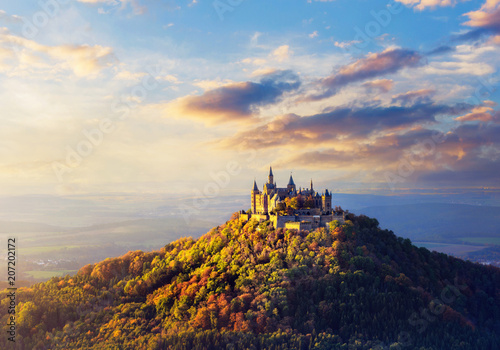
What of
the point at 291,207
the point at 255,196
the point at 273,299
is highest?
the point at 255,196

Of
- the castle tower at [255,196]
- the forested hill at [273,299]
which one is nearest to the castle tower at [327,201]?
the forested hill at [273,299]

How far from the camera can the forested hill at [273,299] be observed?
73250 mm

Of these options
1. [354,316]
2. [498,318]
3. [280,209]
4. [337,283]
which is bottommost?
[498,318]

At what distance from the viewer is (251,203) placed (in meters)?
112

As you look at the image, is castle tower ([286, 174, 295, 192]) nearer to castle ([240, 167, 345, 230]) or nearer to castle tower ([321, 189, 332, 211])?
castle ([240, 167, 345, 230])

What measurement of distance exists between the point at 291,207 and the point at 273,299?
27.6 metres

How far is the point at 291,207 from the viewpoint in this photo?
323ft

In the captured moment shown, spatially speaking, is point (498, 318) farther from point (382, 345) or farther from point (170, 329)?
point (170, 329)

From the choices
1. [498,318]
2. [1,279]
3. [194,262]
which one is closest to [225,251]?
[194,262]

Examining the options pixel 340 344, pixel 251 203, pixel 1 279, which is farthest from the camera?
pixel 1 279

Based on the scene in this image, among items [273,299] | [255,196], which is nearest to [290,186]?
[255,196]

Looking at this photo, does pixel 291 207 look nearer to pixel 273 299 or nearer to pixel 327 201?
pixel 327 201

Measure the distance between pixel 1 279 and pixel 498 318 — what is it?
446ft

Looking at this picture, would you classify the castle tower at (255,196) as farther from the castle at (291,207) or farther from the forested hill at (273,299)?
the forested hill at (273,299)
